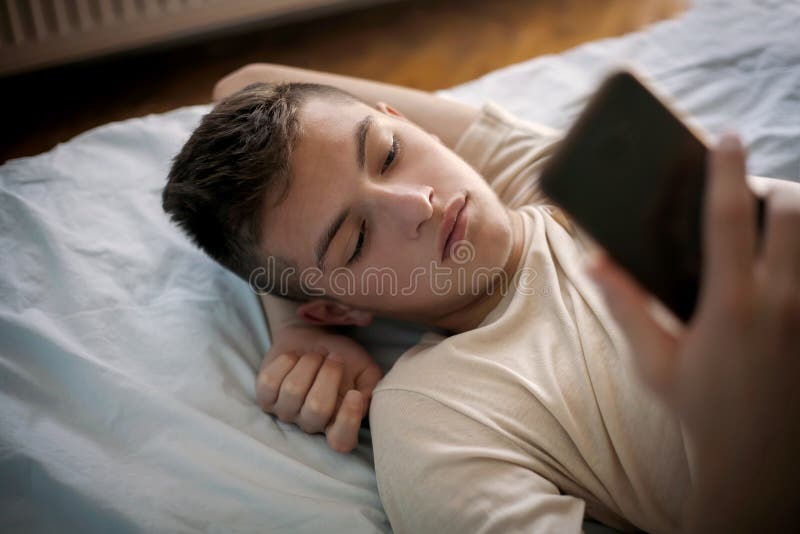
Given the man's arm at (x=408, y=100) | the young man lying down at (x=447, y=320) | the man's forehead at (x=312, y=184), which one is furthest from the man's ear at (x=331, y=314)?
the man's arm at (x=408, y=100)

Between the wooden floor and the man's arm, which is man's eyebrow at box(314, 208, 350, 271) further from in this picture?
the wooden floor

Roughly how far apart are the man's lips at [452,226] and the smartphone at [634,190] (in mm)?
340

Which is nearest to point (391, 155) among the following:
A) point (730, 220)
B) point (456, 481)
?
point (456, 481)

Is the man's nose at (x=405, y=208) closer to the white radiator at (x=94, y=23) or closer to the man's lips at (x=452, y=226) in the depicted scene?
the man's lips at (x=452, y=226)

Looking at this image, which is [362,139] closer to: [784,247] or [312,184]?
[312,184]

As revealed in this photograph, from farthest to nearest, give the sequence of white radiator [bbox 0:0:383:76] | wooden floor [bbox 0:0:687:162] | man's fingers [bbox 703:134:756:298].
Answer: wooden floor [bbox 0:0:687:162] → white radiator [bbox 0:0:383:76] → man's fingers [bbox 703:134:756:298]

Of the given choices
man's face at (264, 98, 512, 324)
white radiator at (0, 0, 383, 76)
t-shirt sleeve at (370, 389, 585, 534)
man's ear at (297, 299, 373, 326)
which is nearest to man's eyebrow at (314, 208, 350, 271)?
man's face at (264, 98, 512, 324)

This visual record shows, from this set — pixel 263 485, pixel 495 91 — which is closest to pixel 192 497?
pixel 263 485

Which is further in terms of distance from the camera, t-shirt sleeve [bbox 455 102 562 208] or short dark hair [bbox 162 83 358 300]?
t-shirt sleeve [bbox 455 102 562 208]

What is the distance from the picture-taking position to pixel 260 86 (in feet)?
3.29

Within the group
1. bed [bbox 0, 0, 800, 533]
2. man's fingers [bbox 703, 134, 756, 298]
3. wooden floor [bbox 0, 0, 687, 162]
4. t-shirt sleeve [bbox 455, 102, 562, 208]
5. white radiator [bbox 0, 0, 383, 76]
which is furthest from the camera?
wooden floor [bbox 0, 0, 687, 162]

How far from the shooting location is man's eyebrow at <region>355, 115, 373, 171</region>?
33.9 inches

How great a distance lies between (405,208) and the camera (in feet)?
2.71

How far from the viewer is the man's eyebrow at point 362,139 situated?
2.82 feet
